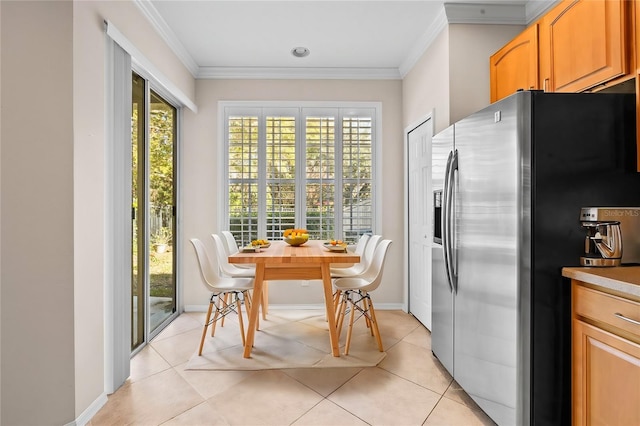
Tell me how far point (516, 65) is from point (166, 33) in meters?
2.85

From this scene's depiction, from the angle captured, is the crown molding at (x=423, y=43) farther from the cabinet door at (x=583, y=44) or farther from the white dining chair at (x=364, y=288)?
the white dining chair at (x=364, y=288)

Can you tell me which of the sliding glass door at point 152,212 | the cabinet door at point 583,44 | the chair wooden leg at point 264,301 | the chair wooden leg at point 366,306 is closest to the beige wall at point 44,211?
the sliding glass door at point 152,212

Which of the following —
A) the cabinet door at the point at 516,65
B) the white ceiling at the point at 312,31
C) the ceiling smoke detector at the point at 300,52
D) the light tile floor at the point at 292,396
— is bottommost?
the light tile floor at the point at 292,396

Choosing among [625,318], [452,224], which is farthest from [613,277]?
[452,224]

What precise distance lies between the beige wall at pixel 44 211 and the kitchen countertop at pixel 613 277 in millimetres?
2438

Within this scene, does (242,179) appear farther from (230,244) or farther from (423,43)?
(423,43)

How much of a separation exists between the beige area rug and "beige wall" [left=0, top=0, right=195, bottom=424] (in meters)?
0.93

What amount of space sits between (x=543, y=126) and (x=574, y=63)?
634mm

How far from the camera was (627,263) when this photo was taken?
164cm

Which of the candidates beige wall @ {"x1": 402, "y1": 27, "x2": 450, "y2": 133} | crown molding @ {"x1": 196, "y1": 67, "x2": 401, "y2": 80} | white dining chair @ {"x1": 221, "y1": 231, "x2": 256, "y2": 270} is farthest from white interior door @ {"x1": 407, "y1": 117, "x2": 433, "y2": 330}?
white dining chair @ {"x1": 221, "y1": 231, "x2": 256, "y2": 270}

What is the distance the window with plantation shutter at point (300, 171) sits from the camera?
13.4 ft

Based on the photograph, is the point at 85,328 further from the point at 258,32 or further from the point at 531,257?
the point at 258,32

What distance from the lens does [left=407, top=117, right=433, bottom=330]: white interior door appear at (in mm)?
3400

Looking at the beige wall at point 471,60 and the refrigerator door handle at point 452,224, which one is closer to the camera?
the refrigerator door handle at point 452,224
